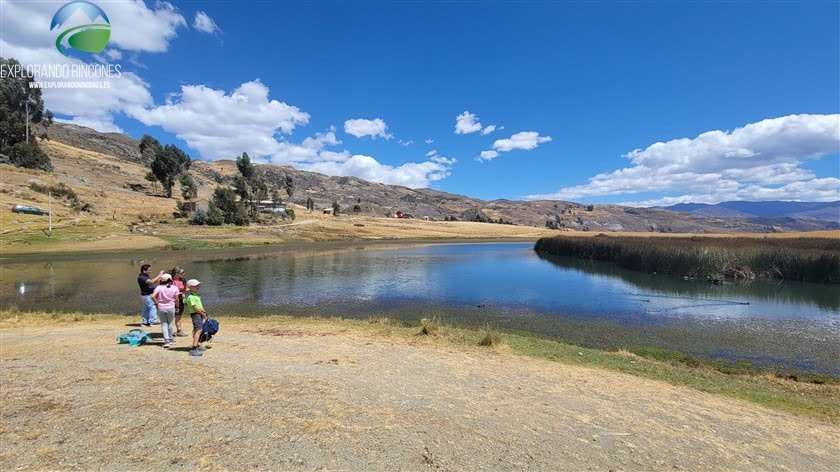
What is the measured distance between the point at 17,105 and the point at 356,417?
466 ft

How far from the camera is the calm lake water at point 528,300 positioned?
60.9 ft

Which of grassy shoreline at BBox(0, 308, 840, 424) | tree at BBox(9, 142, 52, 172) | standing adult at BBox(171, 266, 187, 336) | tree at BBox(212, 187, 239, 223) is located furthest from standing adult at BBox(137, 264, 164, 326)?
tree at BBox(9, 142, 52, 172)

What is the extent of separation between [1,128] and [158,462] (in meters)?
128

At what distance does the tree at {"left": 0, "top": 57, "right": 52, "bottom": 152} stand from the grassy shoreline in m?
108

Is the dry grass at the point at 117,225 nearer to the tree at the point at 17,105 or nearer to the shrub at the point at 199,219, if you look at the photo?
the shrub at the point at 199,219

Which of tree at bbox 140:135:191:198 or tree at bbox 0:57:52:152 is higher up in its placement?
tree at bbox 0:57:52:152

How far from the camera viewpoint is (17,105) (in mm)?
102375

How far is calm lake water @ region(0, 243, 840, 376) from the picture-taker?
18.6m

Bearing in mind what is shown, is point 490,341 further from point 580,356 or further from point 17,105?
point 17,105

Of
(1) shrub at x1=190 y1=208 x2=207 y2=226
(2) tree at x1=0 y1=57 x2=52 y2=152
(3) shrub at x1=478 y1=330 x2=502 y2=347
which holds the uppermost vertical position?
(2) tree at x1=0 y1=57 x2=52 y2=152

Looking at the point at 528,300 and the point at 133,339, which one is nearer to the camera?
the point at 133,339

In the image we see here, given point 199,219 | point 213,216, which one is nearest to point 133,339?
point 213,216

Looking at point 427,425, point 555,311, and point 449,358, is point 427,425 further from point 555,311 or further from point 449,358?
point 555,311

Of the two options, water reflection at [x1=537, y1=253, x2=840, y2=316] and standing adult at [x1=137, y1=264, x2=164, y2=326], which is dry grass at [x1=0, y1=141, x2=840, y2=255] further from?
standing adult at [x1=137, y1=264, x2=164, y2=326]
